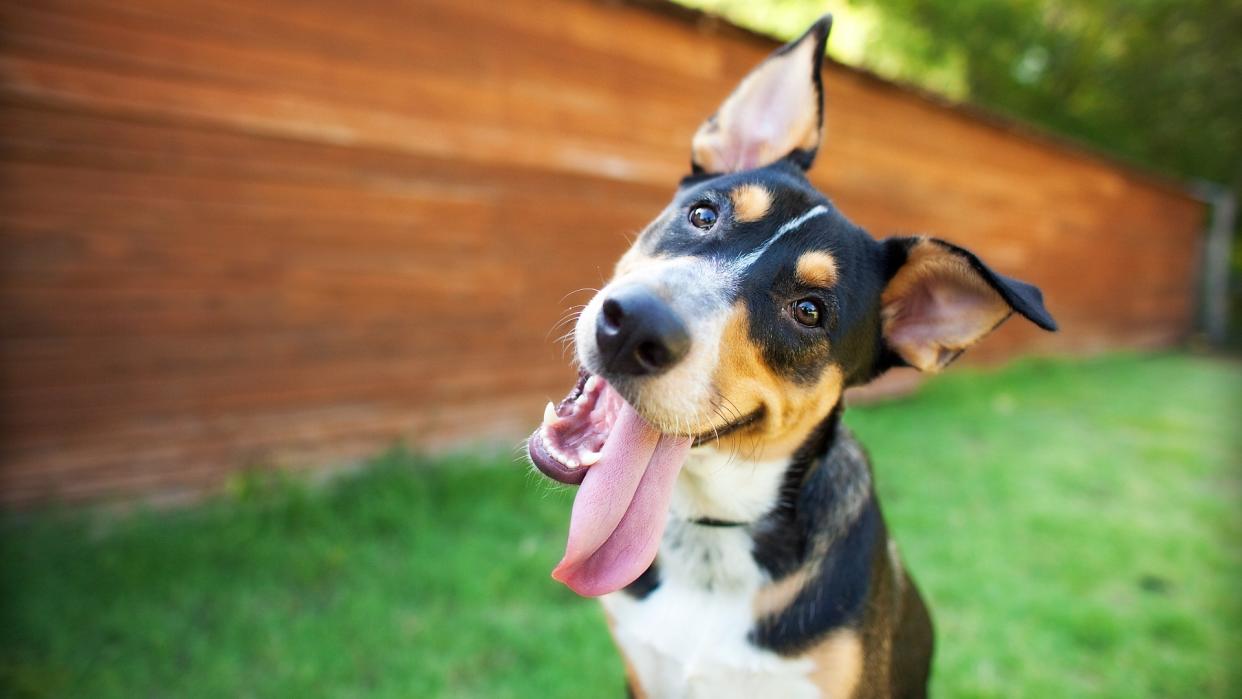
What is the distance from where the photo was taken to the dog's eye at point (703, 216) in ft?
6.98

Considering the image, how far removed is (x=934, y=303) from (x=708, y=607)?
1175 millimetres

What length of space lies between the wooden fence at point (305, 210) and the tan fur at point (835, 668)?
3.89m

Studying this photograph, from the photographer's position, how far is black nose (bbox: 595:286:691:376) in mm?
1559

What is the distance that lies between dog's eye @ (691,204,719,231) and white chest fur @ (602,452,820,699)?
668mm

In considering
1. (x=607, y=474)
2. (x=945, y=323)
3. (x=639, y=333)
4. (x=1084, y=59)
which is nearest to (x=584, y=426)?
(x=607, y=474)

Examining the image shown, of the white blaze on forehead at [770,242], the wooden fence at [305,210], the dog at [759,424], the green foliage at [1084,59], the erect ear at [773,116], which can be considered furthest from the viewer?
the green foliage at [1084,59]

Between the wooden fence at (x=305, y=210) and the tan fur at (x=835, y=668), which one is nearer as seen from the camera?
the tan fur at (x=835, y=668)

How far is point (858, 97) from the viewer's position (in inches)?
330

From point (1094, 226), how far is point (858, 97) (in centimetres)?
866

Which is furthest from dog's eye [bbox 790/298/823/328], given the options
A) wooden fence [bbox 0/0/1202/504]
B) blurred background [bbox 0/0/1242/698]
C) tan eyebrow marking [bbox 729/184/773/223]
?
wooden fence [bbox 0/0/1202/504]

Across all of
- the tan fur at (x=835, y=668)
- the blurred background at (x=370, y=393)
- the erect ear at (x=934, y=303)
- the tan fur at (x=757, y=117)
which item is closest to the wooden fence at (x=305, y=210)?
the blurred background at (x=370, y=393)

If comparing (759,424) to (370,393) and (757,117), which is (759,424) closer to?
(757,117)

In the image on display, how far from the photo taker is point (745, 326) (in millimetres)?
1862

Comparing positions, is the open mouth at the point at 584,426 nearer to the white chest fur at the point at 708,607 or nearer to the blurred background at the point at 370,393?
the white chest fur at the point at 708,607
